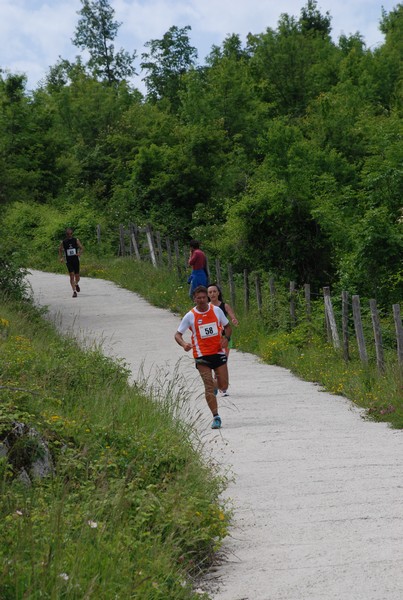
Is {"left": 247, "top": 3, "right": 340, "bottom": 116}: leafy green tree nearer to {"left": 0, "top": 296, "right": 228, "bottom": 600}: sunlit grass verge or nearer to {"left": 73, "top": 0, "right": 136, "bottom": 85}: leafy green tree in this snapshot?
{"left": 73, "top": 0, "right": 136, "bottom": 85}: leafy green tree

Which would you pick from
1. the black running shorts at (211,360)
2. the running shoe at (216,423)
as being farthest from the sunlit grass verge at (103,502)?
the black running shorts at (211,360)

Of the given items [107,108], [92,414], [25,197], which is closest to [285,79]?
[107,108]

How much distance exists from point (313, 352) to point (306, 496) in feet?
34.6

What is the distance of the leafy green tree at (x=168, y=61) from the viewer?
7306cm

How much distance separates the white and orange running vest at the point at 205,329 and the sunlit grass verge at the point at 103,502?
1678mm

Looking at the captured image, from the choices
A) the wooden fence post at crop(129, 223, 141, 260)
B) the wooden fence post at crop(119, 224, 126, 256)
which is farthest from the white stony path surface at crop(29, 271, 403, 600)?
the wooden fence post at crop(119, 224, 126, 256)

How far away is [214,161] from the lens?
1673 inches

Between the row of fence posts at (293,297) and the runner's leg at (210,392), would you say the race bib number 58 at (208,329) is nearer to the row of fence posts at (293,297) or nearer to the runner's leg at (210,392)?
the runner's leg at (210,392)

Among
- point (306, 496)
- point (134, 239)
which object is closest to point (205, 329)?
point (306, 496)

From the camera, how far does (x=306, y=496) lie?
8.16 metres

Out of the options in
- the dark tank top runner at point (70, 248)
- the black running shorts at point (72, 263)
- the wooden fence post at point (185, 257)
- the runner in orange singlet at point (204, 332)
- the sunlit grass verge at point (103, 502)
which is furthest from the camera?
the wooden fence post at point (185, 257)

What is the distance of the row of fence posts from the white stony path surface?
114cm

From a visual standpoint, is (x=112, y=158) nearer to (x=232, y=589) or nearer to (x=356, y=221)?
(x=356, y=221)

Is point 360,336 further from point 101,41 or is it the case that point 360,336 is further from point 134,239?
point 101,41
